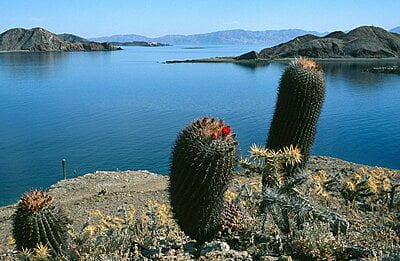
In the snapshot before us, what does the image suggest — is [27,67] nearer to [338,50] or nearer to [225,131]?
[338,50]

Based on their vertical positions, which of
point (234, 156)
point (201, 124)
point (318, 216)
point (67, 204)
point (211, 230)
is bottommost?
point (67, 204)

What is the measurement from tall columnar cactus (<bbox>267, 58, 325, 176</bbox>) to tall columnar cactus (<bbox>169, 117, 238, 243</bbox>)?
228 centimetres

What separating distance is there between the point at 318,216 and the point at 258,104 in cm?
5083

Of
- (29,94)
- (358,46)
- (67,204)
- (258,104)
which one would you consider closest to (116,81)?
(29,94)

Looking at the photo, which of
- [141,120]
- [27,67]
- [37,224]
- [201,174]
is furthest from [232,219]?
[27,67]

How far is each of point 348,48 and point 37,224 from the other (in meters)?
158

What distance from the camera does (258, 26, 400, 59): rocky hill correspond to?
149 m

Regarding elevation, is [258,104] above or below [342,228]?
below

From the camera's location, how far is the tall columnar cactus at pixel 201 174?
6004 millimetres

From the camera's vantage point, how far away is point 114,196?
16.7 m

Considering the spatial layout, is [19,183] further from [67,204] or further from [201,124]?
[201,124]

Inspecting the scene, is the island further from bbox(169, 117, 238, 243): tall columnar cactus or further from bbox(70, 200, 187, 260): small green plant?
bbox(169, 117, 238, 243): tall columnar cactus

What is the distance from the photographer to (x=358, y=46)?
153 meters

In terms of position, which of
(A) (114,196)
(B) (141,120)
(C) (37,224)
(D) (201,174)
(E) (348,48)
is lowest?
(B) (141,120)
